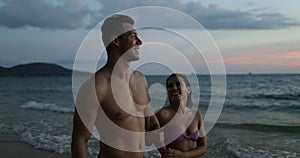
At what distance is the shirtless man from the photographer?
120 inches

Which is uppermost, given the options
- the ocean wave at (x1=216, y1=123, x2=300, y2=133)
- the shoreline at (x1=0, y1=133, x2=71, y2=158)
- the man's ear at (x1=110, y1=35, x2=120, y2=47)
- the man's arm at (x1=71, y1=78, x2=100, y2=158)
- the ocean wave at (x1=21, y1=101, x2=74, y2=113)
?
the man's ear at (x1=110, y1=35, x2=120, y2=47)

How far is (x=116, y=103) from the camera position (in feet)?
10.8

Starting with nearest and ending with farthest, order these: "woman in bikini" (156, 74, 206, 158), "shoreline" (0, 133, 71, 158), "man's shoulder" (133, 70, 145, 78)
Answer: "man's shoulder" (133, 70, 145, 78)
"woman in bikini" (156, 74, 206, 158)
"shoreline" (0, 133, 71, 158)

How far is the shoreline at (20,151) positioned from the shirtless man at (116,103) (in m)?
5.13

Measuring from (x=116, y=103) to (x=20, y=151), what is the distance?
20.2 ft

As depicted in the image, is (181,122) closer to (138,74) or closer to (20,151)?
(138,74)

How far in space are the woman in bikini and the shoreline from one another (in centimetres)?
495

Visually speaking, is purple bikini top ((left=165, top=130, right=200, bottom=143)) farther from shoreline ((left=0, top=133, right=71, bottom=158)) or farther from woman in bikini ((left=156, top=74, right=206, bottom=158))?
shoreline ((left=0, top=133, right=71, bottom=158))

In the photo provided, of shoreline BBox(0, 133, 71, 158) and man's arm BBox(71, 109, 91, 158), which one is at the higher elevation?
man's arm BBox(71, 109, 91, 158)

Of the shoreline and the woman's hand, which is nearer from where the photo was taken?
the woman's hand

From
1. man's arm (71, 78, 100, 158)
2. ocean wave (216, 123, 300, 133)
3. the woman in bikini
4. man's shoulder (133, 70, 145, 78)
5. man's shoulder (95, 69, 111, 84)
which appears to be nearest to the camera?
man's arm (71, 78, 100, 158)

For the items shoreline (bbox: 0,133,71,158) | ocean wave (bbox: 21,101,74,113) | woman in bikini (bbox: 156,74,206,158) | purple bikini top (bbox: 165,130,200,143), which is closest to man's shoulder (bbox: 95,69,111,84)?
woman in bikini (bbox: 156,74,206,158)

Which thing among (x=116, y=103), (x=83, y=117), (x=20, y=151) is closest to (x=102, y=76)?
(x=116, y=103)

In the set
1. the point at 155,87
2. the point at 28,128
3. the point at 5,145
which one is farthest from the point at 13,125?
the point at 155,87
